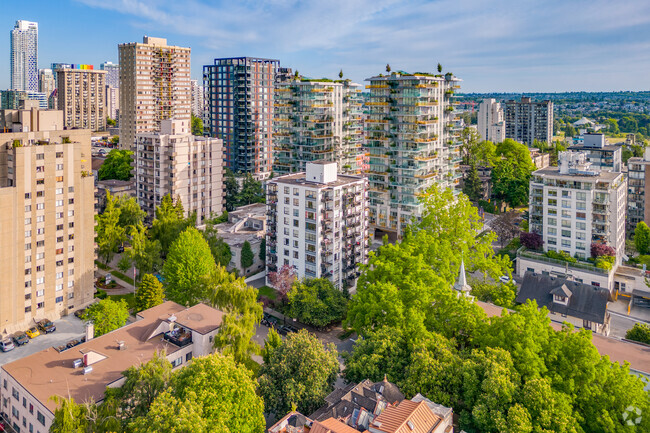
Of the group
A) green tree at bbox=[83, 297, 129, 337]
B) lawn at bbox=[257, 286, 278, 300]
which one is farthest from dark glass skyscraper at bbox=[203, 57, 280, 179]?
green tree at bbox=[83, 297, 129, 337]

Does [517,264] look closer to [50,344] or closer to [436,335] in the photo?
[436,335]

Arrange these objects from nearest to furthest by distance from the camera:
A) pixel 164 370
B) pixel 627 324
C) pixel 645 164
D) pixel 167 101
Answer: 1. pixel 164 370
2. pixel 627 324
3. pixel 645 164
4. pixel 167 101

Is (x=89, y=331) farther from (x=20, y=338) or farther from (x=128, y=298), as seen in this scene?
(x=128, y=298)

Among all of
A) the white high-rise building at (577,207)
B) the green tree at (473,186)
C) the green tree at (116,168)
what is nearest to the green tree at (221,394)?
the white high-rise building at (577,207)

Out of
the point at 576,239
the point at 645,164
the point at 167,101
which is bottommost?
the point at 576,239

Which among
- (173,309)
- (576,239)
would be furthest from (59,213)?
(576,239)

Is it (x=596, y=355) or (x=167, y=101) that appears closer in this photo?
(x=596, y=355)

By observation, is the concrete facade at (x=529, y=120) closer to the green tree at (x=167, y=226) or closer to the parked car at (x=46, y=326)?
the green tree at (x=167, y=226)

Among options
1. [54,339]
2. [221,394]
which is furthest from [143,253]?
[221,394]
